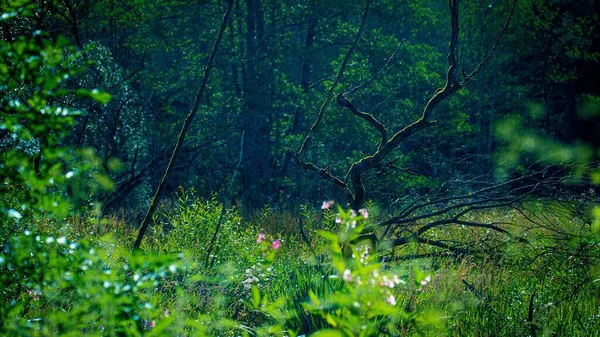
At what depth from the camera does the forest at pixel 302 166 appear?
3764 mm

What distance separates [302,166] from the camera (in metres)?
6.52

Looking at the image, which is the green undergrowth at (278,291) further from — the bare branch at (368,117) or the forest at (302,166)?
the bare branch at (368,117)

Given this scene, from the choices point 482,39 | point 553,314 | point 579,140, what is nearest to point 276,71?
point 482,39

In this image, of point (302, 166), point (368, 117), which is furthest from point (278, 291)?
point (368, 117)

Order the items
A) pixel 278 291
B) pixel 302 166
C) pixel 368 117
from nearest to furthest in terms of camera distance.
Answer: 1. pixel 278 291
2. pixel 368 117
3. pixel 302 166

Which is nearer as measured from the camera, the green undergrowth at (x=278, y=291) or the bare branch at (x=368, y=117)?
the green undergrowth at (x=278, y=291)

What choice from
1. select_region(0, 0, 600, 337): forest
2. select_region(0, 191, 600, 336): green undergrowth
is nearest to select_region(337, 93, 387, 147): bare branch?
select_region(0, 0, 600, 337): forest

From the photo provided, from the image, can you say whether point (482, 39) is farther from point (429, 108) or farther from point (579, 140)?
point (429, 108)

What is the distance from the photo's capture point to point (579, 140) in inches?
719

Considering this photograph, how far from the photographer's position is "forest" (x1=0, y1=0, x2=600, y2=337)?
148 inches

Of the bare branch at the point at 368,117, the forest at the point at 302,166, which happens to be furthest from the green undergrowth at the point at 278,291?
the bare branch at the point at 368,117

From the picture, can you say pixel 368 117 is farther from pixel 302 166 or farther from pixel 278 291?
pixel 278 291

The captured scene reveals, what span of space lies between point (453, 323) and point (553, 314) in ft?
3.15

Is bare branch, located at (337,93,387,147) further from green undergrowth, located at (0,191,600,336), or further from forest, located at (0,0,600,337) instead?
green undergrowth, located at (0,191,600,336)
